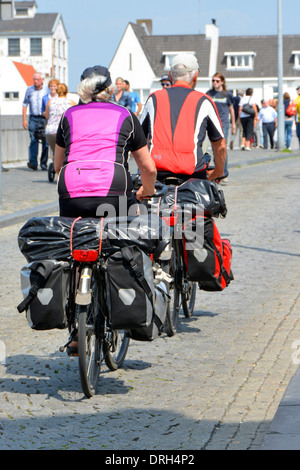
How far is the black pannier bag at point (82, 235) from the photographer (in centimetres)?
477

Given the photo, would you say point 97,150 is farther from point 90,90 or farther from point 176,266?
point 176,266

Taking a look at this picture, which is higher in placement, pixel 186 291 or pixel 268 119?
pixel 268 119

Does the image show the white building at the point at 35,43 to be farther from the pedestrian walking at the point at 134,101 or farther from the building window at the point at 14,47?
the pedestrian walking at the point at 134,101

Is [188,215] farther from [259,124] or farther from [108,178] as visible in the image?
[259,124]

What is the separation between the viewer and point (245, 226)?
12.3 m

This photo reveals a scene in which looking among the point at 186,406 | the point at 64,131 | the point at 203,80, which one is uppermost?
the point at 203,80

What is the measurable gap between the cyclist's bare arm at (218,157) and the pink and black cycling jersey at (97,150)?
4.66 ft

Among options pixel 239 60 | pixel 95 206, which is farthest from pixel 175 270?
pixel 239 60

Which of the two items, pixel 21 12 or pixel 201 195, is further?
pixel 21 12

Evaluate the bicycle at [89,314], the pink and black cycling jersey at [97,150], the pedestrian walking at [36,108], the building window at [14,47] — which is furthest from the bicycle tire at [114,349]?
the building window at [14,47]

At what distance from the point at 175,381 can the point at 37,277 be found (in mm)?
1177

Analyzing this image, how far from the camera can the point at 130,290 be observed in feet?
15.4

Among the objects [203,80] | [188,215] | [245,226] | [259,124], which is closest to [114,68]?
[203,80]

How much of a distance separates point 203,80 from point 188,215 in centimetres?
8581
